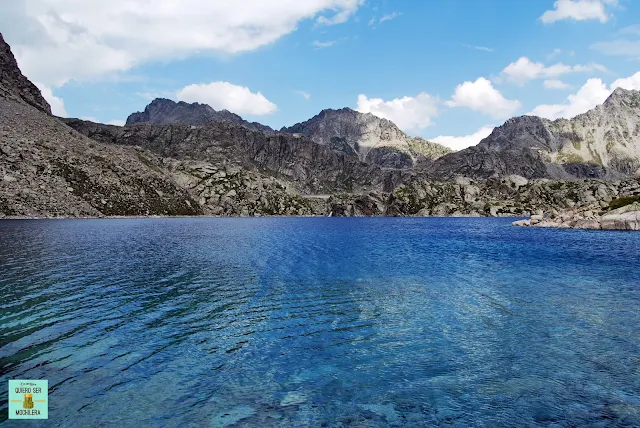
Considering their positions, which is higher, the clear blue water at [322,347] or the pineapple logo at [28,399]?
the pineapple logo at [28,399]

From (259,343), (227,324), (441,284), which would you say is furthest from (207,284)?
(441,284)

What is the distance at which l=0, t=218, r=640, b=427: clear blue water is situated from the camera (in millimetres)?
16328

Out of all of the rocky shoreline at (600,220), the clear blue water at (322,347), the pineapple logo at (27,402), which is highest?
the rocky shoreline at (600,220)

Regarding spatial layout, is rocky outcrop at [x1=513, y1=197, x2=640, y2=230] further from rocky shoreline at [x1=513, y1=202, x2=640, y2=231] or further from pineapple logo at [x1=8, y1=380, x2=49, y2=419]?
pineapple logo at [x1=8, y1=380, x2=49, y2=419]

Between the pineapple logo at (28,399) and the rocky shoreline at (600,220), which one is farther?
the rocky shoreline at (600,220)

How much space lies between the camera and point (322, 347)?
78.3 ft

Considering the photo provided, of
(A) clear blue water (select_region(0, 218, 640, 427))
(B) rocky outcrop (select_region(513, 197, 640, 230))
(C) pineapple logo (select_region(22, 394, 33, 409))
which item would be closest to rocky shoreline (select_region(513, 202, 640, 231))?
(B) rocky outcrop (select_region(513, 197, 640, 230))

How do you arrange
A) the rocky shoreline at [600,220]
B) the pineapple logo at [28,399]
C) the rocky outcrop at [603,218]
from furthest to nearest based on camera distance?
the rocky outcrop at [603,218], the rocky shoreline at [600,220], the pineapple logo at [28,399]

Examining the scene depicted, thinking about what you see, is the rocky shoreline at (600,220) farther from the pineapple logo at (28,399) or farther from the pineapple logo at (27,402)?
A: the pineapple logo at (27,402)

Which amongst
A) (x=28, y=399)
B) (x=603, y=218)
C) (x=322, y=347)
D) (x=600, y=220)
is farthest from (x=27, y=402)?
(x=600, y=220)

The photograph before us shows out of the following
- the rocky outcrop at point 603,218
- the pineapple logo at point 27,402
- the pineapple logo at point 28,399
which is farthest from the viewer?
the rocky outcrop at point 603,218

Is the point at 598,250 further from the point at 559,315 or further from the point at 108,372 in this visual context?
the point at 108,372

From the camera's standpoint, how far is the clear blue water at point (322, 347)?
1633 centimetres

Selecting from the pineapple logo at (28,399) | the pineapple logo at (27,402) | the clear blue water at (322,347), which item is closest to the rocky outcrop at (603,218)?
the clear blue water at (322,347)
